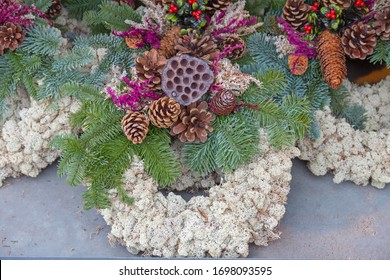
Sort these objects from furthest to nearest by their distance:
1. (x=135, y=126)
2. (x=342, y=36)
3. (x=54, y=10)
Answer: (x=54, y=10) → (x=342, y=36) → (x=135, y=126)

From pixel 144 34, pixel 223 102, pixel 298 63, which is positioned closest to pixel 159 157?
pixel 223 102

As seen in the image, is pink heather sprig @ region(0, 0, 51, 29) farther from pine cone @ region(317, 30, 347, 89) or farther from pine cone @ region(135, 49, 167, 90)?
pine cone @ region(317, 30, 347, 89)

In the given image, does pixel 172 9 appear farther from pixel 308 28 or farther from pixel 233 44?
pixel 308 28

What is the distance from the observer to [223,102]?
4.21 ft

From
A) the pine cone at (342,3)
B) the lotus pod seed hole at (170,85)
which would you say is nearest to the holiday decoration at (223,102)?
the lotus pod seed hole at (170,85)

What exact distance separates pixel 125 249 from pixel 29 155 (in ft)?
1.12

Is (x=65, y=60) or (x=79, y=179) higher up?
(x=65, y=60)

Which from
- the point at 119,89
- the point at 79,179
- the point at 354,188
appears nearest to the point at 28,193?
the point at 79,179

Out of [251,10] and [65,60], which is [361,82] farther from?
[65,60]

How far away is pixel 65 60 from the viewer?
1.37 meters

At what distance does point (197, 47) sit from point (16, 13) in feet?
1.51

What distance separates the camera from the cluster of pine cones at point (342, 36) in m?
1.32

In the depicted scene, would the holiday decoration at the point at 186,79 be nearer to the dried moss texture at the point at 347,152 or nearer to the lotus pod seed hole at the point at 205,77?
the lotus pod seed hole at the point at 205,77

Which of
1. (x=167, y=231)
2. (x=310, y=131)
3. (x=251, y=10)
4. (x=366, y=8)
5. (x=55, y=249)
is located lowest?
(x=55, y=249)
